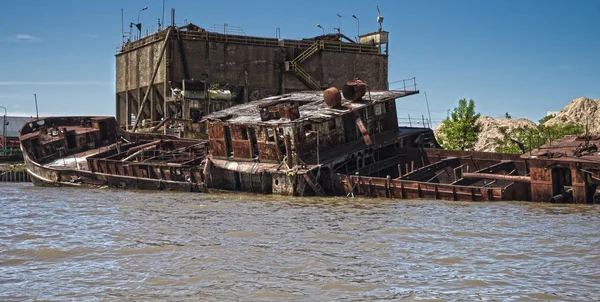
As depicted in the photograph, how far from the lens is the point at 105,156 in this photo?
108 feet

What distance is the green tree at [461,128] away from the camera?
42.2 metres

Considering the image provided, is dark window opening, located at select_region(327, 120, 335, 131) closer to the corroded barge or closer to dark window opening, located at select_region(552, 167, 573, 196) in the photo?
the corroded barge

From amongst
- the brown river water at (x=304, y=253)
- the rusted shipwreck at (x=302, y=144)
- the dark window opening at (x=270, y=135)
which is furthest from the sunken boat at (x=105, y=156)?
the brown river water at (x=304, y=253)

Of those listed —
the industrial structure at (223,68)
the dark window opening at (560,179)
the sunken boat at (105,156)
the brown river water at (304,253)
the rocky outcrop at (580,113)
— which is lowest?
the brown river water at (304,253)

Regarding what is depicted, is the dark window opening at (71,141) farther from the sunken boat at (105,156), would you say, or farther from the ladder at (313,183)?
the ladder at (313,183)

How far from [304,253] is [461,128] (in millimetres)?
31691

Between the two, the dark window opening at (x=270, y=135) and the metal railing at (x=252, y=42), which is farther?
the metal railing at (x=252, y=42)

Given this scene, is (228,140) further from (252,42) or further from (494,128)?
(494,128)

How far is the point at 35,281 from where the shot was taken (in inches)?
396

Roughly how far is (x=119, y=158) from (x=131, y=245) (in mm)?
19823

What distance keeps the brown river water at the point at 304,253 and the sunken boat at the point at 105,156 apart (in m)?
8.42

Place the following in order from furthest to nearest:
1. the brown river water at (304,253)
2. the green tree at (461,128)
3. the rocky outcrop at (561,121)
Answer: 1. the rocky outcrop at (561,121)
2. the green tree at (461,128)
3. the brown river water at (304,253)

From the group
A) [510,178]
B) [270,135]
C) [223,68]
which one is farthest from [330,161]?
[223,68]

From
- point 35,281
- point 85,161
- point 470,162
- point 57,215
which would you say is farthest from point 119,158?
point 35,281
